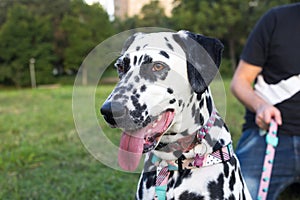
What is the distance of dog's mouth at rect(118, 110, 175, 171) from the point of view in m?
2.00

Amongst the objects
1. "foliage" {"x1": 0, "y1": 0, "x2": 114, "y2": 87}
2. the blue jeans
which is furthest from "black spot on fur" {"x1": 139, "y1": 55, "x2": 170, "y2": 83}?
"foliage" {"x1": 0, "y1": 0, "x2": 114, "y2": 87}

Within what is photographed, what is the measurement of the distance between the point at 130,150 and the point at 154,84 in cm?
36

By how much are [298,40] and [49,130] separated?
519 cm

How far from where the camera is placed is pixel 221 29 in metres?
31.5

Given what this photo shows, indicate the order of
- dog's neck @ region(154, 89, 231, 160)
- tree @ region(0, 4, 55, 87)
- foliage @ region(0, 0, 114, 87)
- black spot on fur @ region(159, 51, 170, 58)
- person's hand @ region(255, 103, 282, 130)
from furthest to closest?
1. tree @ region(0, 4, 55, 87)
2. foliage @ region(0, 0, 114, 87)
3. person's hand @ region(255, 103, 282, 130)
4. dog's neck @ region(154, 89, 231, 160)
5. black spot on fur @ region(159, 51, 170, 58)

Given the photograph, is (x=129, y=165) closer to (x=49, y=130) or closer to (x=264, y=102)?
(x=264, y=102)

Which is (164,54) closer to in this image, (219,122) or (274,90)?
(219,122)

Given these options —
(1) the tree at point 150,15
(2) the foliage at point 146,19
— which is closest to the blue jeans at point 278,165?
(2) the foliage at point 146,19

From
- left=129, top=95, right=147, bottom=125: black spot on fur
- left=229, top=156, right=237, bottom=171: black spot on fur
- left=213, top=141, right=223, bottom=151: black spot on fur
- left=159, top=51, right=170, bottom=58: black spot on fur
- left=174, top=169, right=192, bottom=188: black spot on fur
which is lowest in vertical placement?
left=174, top=169, right=192, bottom=188: black spot on fur

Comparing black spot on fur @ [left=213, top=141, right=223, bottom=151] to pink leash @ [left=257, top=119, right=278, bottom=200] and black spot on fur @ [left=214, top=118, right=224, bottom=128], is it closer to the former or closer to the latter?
black spot on fur @ [left=214, top=118, right=224, bottom=128]

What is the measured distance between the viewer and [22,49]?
31719mm

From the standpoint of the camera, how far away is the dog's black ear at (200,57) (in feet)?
6.91

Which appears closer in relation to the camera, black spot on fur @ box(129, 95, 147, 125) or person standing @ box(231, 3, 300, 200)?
black spot on fur @ box(129, 95, 147, 125)

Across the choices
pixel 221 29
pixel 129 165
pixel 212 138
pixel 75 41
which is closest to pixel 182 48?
pixel 212 138
